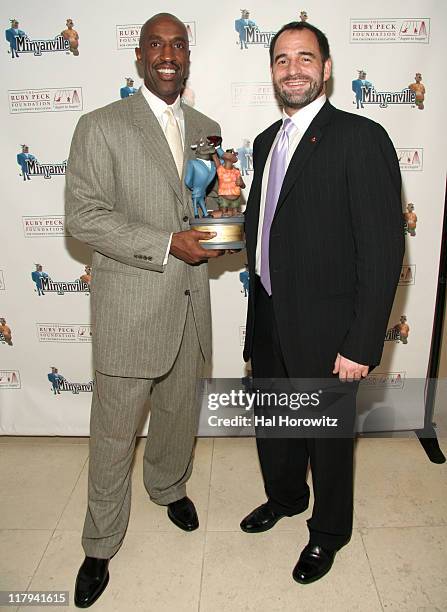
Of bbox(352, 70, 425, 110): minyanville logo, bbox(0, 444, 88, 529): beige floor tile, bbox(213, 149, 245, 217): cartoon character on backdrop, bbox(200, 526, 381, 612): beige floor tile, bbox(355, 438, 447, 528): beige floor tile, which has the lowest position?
bbox(0, 444, 88, 529): beige floor tile

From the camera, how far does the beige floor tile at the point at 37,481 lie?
8.11 feet

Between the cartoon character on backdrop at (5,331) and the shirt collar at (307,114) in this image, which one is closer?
the shirt collar at (307,114)

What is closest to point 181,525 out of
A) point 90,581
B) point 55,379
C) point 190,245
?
point 90,581

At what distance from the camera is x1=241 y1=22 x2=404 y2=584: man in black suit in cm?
169

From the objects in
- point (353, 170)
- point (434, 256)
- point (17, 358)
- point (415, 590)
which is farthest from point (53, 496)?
point (434, 256)

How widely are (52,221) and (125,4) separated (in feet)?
3.76

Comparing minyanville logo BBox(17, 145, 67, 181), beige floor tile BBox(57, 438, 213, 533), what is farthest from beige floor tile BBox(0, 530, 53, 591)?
minyanville logo BBox(17, 145, 67, 181)

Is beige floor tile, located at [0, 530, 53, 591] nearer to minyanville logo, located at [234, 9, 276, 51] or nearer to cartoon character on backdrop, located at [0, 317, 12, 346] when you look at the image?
cartoon character on backdrop, located at [0, 317, 12, 346]

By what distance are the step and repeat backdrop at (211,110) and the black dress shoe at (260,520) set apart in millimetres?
864

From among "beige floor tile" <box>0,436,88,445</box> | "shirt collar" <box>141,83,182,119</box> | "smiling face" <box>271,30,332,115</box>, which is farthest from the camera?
"beige floor tile" <box>0,436,88,445</box>

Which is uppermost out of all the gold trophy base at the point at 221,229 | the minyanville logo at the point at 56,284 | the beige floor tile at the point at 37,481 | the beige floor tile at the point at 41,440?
the gold trophy base at the point at 221,229

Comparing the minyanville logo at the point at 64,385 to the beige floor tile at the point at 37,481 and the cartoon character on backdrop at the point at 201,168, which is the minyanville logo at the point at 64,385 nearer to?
the beige floor tile at the point at 37,481

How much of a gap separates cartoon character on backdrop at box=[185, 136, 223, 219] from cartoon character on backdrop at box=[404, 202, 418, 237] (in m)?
1.32

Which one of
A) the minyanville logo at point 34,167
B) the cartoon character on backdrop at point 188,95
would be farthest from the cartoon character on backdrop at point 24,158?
the cartoon character on backdrop at point 188,95
